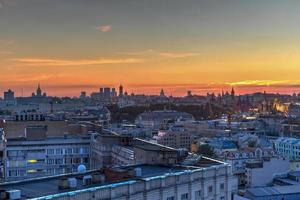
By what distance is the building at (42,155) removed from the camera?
1287 inches

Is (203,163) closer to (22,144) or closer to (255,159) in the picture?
(22,144)

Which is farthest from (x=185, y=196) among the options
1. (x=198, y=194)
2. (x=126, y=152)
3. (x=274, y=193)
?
(x=274, y=193)

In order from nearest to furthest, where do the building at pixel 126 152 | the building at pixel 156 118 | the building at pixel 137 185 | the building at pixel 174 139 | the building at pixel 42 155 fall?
the building at pixel 137 185, the building at pixel 126 152, the building at pixel 42 155, the building at pixel 174 139, the building at pixel 156 118

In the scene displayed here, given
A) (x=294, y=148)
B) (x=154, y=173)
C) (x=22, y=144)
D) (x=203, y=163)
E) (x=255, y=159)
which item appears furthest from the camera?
(x=294, y=148)

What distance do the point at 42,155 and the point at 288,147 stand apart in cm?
4371

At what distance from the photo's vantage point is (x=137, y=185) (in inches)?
634

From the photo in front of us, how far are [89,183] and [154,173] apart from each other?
2947mm

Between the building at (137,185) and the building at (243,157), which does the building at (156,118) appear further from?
the building at (137,185)

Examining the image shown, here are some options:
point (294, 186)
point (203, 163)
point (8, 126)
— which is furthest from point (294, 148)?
point (203, 163)

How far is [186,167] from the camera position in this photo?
20.0 meters

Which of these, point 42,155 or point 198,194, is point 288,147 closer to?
point 42,155

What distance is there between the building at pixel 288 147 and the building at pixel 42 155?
3804 cm

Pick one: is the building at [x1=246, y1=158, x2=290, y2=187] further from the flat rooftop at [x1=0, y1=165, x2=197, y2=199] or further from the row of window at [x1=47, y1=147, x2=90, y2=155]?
the flat rooftop at [x1=0, y1=165, x2=197, y2=199]

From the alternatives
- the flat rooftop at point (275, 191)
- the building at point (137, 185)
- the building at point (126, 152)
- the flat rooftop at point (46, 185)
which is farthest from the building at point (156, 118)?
the flat rooftop at point (46, 185)
